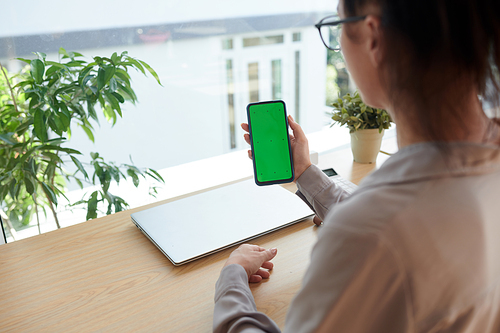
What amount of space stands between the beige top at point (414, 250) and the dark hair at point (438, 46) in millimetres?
53

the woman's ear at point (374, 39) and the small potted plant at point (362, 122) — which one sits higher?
the woman's ear at point (374, 39)

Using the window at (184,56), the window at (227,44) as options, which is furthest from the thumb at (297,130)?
the window at (227,44)

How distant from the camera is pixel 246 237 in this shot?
85 cm

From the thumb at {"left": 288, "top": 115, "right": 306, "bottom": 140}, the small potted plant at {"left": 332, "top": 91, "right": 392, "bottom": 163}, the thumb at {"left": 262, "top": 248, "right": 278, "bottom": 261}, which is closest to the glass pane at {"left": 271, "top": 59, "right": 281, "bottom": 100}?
the small potted plant at {"left": 332, "top": 91, "right": 392, "bottom": 163}

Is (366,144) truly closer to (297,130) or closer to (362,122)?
(362,122)

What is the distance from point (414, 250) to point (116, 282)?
0.58m

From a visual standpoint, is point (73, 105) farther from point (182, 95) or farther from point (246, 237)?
point (182, 95)

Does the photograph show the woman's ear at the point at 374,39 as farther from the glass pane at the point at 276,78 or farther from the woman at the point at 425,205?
the glass pane at the point at 276,78

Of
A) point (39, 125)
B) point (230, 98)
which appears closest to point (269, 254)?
point (39, 125)

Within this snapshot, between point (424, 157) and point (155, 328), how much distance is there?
0.49 meters

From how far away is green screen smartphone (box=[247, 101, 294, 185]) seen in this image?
0.87m

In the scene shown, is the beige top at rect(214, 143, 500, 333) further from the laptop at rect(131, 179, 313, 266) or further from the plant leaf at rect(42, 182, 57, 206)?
the plant leaf at rect(42, 182, 57, 206)

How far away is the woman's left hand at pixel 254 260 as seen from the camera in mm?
710

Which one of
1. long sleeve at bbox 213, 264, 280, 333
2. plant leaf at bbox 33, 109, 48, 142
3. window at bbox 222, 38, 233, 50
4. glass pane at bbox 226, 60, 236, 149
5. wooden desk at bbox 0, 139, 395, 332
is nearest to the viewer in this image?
long sleeve at bbox 213, 264, 280, 333
